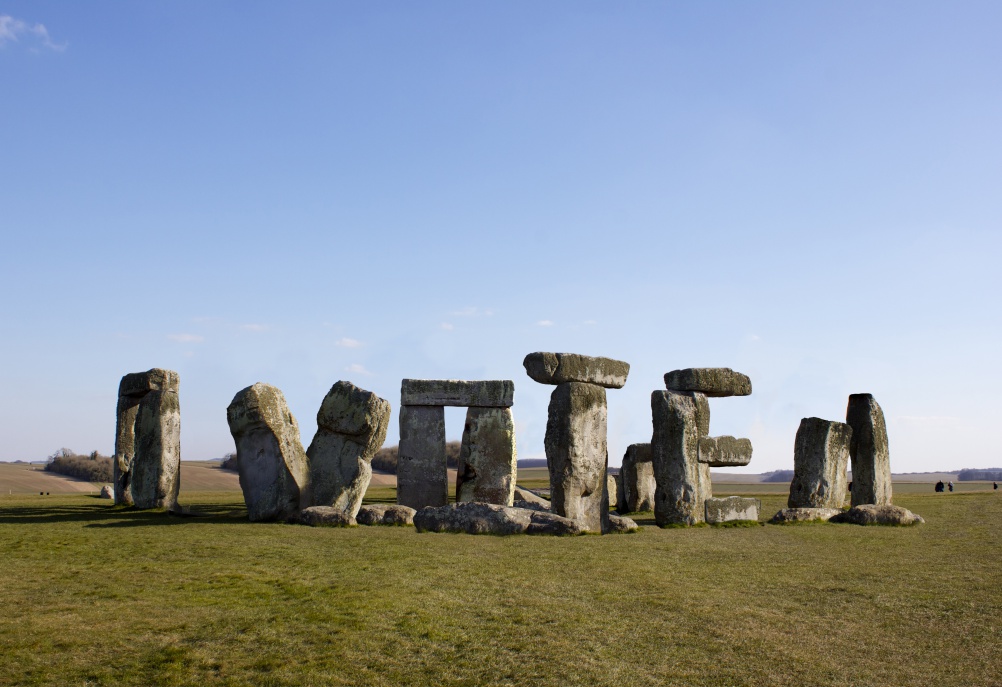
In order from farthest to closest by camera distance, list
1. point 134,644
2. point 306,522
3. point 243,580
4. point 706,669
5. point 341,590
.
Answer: point 306,522 → point 243,580 → point 341,590 → point 134,644 → point 706,669

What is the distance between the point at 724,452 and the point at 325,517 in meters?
7.18

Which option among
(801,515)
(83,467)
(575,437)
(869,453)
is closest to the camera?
(575,437)

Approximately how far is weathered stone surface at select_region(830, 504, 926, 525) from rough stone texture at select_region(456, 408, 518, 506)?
6416mm

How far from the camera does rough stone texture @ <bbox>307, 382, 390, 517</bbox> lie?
1472 centimetres

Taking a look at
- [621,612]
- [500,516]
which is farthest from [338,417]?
[621,612]

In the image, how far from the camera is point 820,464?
1691 centimetres

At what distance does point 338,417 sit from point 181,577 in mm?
6400

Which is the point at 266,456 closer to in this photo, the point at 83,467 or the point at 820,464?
the point at 820,464

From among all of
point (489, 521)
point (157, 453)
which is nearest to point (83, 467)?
point (157, 453)

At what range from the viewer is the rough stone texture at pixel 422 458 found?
56.9 feet

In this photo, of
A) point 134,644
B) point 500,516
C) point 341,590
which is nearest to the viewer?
point 134,644

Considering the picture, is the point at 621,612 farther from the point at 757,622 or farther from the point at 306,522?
the point at 306,522

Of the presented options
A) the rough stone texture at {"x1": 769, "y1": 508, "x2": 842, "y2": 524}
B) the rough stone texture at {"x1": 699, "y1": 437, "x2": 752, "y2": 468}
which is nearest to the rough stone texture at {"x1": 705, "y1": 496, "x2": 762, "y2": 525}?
the rough stone texture at {"x1": 769, "y1": 508, "x2": 842, "y2": 524}

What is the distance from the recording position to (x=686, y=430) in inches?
595
